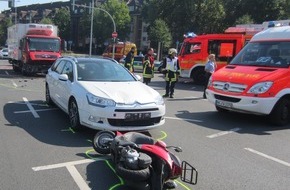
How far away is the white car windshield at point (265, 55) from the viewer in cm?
964

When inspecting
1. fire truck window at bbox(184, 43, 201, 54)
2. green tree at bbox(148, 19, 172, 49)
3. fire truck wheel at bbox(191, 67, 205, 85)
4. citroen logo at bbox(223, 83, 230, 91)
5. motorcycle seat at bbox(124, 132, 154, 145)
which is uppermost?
green tree at bbox(148, 19, 172, 49)

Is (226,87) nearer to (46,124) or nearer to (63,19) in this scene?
(46,124)

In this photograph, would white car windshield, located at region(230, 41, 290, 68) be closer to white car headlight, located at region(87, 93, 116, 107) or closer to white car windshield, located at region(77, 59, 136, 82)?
white car windshield, located at region(77, 59, 136, 82)

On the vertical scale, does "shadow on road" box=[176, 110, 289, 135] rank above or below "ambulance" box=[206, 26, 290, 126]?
below

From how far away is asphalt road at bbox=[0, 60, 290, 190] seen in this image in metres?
5.09

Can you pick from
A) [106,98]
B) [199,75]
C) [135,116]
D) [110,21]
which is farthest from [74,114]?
[110,21]

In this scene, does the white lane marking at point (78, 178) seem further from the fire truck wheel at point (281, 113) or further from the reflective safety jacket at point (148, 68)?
the reflective safety jacket at point (148, 68)

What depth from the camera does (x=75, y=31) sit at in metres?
108

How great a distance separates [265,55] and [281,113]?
172cm

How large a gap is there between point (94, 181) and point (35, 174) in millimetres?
832

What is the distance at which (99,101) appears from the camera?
7.03 meters

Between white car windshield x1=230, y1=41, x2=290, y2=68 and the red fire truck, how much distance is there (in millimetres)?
7860

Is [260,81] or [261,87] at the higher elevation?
[260,81]

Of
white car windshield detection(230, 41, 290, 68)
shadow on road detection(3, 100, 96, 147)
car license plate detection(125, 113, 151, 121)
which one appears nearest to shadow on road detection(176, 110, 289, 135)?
white car windshield detection(230, 41, 290, 68)
